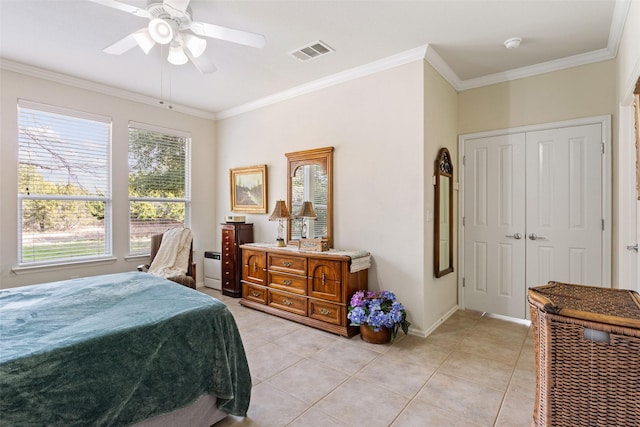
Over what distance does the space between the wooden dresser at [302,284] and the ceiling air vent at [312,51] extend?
204cm

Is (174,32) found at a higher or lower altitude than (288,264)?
higher

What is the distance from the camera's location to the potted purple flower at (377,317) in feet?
9.68

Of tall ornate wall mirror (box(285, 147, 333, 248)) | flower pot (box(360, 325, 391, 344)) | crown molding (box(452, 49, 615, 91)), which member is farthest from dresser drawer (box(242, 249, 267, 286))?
crown molding (box(452, 49, 615, 91))

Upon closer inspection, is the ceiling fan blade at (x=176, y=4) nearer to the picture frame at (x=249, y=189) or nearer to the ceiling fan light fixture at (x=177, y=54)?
the ceiling fan light fixture at (x=177, y=54)

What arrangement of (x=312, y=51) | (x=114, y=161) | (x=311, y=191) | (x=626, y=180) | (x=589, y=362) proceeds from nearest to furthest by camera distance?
1. (x=589, y=362)
2. (x=626, y=180)
3. (x=312, y=51)
4. (x=311, y=191)
5. (x=114, y=161)

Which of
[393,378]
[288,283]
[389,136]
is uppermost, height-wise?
[389,136]

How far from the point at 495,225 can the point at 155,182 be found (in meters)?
4.59

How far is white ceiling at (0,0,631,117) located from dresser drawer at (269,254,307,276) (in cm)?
214

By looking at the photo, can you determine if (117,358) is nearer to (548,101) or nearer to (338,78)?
(338,78)

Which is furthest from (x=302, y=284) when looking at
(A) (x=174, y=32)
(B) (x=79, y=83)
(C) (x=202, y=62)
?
(B) (x=79, y=83)

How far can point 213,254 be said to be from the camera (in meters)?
5.08

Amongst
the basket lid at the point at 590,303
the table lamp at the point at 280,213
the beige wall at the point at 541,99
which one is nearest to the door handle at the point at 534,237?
the beige wall at the point at 541,99

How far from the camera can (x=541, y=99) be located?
3441 mm

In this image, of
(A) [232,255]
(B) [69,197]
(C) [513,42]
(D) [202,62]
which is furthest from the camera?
(A) [232,255]
